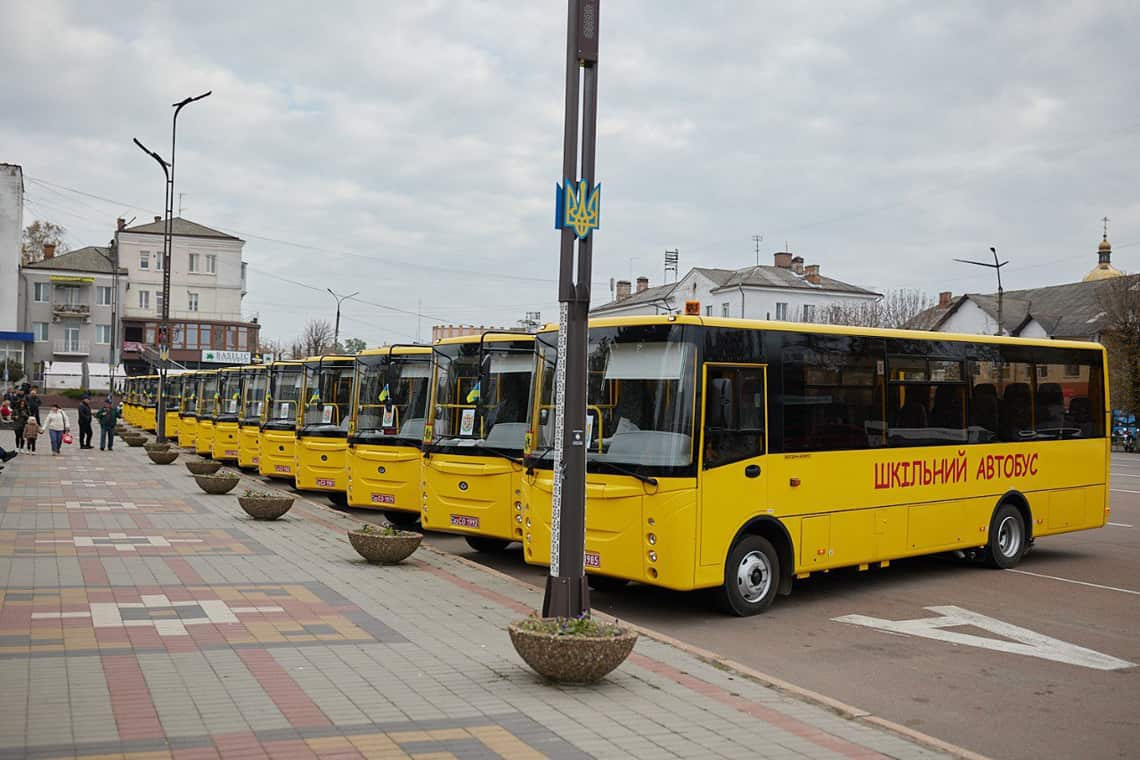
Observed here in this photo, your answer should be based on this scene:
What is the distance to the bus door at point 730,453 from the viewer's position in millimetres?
10406

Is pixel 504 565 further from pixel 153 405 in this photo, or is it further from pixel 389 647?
pixel 153 405

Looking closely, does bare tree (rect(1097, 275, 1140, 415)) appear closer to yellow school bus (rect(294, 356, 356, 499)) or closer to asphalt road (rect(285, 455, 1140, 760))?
asphalt road (rect(285, 455, 1140, 760))

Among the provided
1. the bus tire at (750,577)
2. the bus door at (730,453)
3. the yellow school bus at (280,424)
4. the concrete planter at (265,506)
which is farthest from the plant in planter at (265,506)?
the bus door at (730,453)

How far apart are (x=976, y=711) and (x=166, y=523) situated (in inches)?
496

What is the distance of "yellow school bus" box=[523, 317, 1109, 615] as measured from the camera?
411 inches

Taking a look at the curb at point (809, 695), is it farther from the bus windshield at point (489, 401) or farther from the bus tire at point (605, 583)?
the bus windshield at point (489, 401)

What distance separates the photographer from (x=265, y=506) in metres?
17.2

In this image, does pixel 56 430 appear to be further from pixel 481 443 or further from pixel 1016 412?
pixel 1016 412

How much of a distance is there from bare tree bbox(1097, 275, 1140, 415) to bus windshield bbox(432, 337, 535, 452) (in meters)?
48.5

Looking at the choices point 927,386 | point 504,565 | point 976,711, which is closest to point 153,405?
point 504,565

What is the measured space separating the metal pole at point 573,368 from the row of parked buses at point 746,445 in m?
1.80

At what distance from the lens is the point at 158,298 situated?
308ft

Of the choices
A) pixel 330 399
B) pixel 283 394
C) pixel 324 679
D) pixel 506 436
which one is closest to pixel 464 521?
pixel 506 436

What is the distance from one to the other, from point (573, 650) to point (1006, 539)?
9416 mm
